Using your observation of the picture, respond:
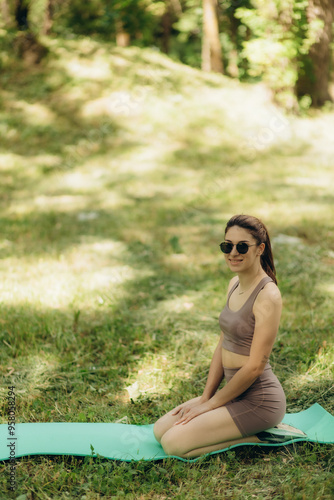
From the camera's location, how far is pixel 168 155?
1120 cm

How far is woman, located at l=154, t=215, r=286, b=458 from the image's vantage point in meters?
2.86

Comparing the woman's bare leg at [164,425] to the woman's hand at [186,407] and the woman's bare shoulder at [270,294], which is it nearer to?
the woman's hand at [186,407]

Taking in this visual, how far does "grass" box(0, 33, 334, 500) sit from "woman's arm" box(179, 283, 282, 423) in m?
0.58

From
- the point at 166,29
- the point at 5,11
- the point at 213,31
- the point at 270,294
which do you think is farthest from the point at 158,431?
the point at 166,29

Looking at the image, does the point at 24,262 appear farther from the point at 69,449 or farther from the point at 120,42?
the point at 120,42

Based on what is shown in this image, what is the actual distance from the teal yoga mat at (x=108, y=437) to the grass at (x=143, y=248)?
0.22 feet

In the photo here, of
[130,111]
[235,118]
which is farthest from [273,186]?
[130,111]

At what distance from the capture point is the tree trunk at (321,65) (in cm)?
1357

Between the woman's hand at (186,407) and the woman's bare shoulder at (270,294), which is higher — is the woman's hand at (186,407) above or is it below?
below

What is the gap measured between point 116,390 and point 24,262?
3.01 meters

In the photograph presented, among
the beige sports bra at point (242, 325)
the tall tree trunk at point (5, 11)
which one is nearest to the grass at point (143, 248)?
the beige sports bra at point (242, 325)

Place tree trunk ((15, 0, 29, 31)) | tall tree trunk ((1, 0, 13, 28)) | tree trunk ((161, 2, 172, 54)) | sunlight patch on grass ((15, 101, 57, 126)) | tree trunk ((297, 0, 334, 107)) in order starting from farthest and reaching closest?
tree trunk ((161, 2, 172, 54)) → tall tree trunk ((1, 0, 13, 28)) → tree trunk ((15, 0, 29, 31)) → tree trunk ((297, 0, 334, 107)) → sunlight patch on grass ((15, 101, 57, 126))

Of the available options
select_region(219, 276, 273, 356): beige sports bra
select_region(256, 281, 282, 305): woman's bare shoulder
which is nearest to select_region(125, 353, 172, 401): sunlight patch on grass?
select_region(219, 276, 273, 356): beige sports bra

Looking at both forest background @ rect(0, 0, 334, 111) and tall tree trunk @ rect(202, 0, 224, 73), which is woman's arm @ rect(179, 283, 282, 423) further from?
tall tree trunk @ rect(202, 0, 224, 73)
